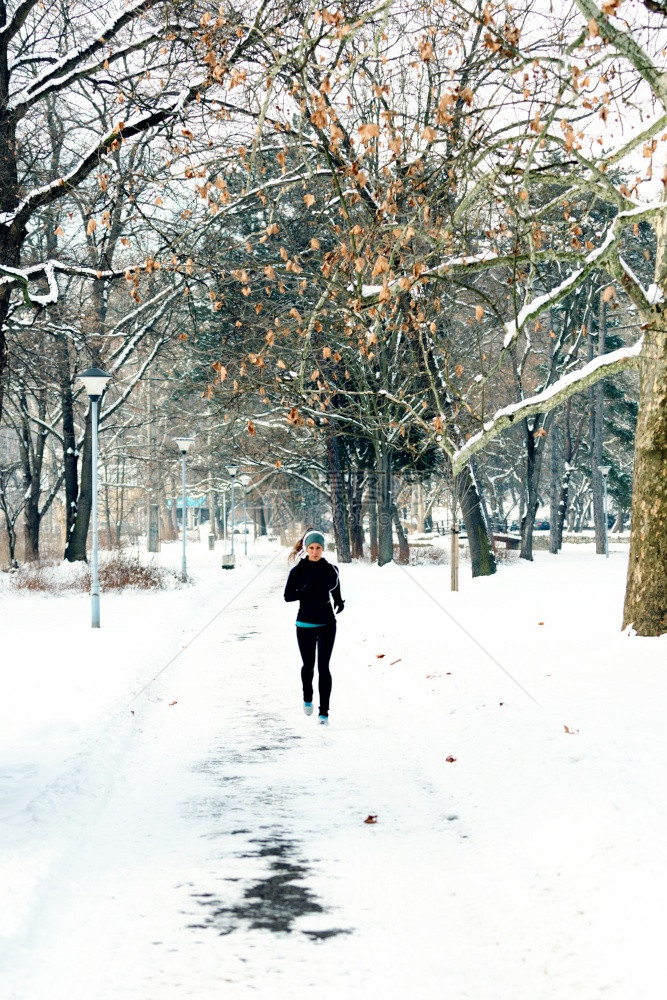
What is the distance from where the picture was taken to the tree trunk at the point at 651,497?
1316 centimetres

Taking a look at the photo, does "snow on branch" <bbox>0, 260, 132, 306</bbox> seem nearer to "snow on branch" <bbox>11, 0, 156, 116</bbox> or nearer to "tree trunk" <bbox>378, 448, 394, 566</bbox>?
"snow on branch" <bbox>11, 0, 156, 116</bbox>

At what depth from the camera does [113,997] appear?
4328mm

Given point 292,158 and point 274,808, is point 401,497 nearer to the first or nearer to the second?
point 292,158

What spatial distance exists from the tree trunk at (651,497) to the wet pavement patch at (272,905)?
8.32m

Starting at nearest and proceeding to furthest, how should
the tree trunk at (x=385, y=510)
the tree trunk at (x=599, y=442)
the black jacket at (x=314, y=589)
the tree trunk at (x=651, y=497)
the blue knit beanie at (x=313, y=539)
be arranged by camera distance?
1. the blue knit beanie at (x=313, y=539)
2. the black jacket at (x=314, y=589)
3. the tree trunk at (x=651, y=497)
4. the tree trunk at (x=385, y=510)
5. the tree trunk at (x=599, y=442)

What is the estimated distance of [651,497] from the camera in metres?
13.3

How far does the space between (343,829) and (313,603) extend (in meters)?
4.06

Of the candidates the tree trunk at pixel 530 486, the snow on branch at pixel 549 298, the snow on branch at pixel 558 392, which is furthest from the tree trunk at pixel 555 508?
the snow on branch at pixel 549 298

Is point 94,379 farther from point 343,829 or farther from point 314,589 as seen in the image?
point 343,829

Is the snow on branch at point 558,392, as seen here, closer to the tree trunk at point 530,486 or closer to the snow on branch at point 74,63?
the snow on branch at point 74,63

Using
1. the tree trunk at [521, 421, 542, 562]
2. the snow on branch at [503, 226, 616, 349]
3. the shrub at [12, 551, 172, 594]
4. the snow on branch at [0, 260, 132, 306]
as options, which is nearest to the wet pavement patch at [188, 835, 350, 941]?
the snow on branch at [503, 226, 616, 349]

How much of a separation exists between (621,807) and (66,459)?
31749mm

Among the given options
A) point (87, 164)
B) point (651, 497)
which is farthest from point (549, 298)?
point (87, 164)

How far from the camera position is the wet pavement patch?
5.06 metres
